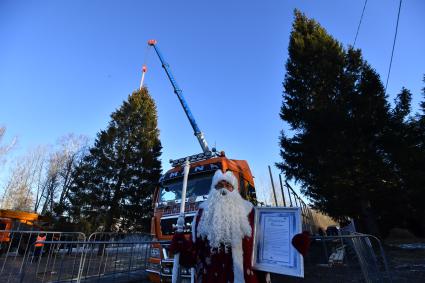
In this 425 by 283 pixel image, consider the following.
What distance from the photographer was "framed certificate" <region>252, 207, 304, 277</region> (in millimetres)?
3037

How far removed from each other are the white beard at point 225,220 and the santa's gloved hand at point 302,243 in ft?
2.00

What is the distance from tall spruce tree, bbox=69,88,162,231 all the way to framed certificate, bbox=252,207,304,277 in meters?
16.6

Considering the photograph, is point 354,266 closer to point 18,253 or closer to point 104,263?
point 104,263

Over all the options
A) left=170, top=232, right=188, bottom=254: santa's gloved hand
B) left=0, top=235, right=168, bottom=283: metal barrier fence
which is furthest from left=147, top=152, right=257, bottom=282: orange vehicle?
left=170, top=232, right=188, bottom=254: santa's gloved hand

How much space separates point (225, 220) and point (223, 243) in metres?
0.27

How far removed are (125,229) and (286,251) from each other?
19038mm

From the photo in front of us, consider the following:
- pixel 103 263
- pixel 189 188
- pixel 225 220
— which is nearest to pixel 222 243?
pixel 225 220

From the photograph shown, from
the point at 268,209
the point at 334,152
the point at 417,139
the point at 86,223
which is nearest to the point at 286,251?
the point at 268,209

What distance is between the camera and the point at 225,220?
11.4ft

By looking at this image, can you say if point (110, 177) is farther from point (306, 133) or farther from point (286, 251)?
point (286, 251)

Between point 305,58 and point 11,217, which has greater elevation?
point 305,58

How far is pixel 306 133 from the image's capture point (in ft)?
48.1

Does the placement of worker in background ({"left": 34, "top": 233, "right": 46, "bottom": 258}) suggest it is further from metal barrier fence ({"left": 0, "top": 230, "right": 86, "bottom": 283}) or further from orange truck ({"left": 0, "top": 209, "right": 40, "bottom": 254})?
orange truck ({"left": 0, "top": 209, "right": 40, "bottom": 254})

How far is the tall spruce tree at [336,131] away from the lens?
12.4 m
